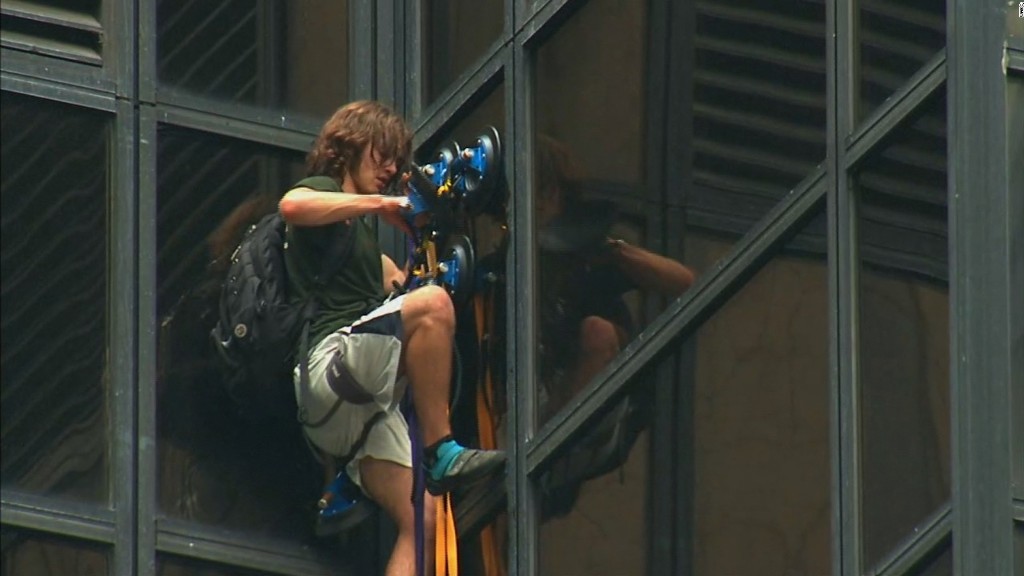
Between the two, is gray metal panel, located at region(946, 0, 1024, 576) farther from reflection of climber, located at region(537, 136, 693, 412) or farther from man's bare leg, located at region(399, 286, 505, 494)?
man's bare leg, located at region(399, 286, 505, 494)

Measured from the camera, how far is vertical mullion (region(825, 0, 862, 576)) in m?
12.9

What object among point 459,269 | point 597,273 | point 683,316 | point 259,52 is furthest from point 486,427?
point 259,52

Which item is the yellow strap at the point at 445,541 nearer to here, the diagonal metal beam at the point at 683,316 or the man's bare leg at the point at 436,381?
the man's bare leg at the point at 436,381

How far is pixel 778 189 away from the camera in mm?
13367

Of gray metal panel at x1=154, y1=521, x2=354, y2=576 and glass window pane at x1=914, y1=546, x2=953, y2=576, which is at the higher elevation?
gray metal panel at x1=154, y1=521, x2=354, y2=576

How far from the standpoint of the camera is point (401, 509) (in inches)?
582

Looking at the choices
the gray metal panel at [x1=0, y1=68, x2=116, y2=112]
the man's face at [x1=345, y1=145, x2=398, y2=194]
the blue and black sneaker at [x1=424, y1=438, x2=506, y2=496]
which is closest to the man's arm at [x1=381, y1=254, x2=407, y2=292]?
the man's face at [x1=345, y1=145, x2=398, y2=194]

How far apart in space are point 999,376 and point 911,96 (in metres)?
1.07

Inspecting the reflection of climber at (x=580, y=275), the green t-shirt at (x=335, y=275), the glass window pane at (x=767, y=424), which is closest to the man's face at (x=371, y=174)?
the green t-shirt at (x=335, y=275)

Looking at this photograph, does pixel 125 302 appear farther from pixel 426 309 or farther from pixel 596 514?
pixel 596 514

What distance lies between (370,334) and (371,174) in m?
0.71

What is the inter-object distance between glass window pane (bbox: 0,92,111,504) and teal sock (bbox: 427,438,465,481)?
1.49 meters

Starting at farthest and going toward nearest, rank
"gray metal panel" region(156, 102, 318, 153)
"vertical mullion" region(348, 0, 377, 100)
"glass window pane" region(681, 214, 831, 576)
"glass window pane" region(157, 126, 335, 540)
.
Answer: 1. "vertical mullion" region(348, 0, 377, 100)
2. "gray metal panel" region(156, 102, 318, 153)
3. "glass window pane" region(157, 126, 335, 540)
4. "glass window pane" region(681, 214, 831, 576)

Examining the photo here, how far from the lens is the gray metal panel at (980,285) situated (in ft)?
40.7
